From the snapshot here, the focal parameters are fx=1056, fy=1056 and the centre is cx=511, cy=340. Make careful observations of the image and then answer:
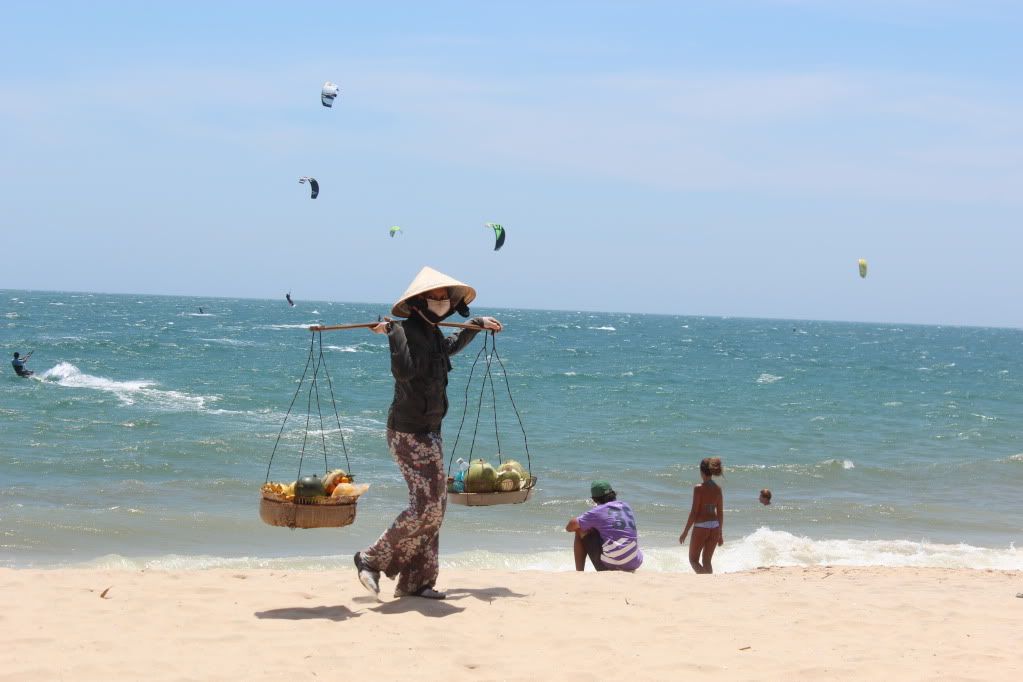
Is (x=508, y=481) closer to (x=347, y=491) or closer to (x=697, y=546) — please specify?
(x=347, y=491)

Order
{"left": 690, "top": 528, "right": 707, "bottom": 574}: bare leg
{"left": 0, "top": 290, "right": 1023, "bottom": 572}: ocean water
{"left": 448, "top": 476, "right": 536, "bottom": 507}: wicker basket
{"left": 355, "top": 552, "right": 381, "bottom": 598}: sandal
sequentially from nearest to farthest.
Result: {"left": 355, "top": 552, "right": 381, "bottom": 598}: sandal < {"left": 448, "top": 476, "right": 536, "bottom": 507}: wicker basket < {"left": 690, "top": 528, "right": 707, "bottom": 574}: bare leg < {"left": 0, "top": 290, "right": 1023, "bottom": 572}: ocean water

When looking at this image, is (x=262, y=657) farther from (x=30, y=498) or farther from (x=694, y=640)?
(x=30, y=498)

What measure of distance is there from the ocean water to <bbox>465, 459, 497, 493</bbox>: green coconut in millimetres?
682

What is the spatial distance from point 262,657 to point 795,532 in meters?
8.85

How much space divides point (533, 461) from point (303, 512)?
1158cm

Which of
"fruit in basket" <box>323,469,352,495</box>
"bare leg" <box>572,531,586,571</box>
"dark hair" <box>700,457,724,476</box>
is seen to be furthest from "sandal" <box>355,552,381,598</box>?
"dark hair" <box>700,457,724,476</box>

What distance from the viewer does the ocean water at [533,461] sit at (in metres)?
10.8

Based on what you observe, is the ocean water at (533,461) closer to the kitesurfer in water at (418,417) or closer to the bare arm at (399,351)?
the kitesurfer in water at (418,417)

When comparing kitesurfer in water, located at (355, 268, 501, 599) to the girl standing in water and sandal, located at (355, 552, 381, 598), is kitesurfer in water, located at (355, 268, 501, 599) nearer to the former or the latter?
sandal, located at (355, 552, 381, 598)

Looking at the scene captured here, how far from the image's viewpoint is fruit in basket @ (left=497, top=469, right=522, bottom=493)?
258 inches

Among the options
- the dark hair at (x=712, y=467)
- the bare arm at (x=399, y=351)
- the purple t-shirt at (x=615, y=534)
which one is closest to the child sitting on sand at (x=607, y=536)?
the purple t-shirt at (x=615, y=534)

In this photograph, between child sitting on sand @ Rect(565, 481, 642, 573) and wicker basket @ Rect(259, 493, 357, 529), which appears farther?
child sitting on sand @ Rect(565, 481, 642, 573)

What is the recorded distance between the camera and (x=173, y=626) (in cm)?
528

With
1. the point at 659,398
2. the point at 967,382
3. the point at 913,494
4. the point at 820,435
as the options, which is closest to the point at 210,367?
the point at 659,398
